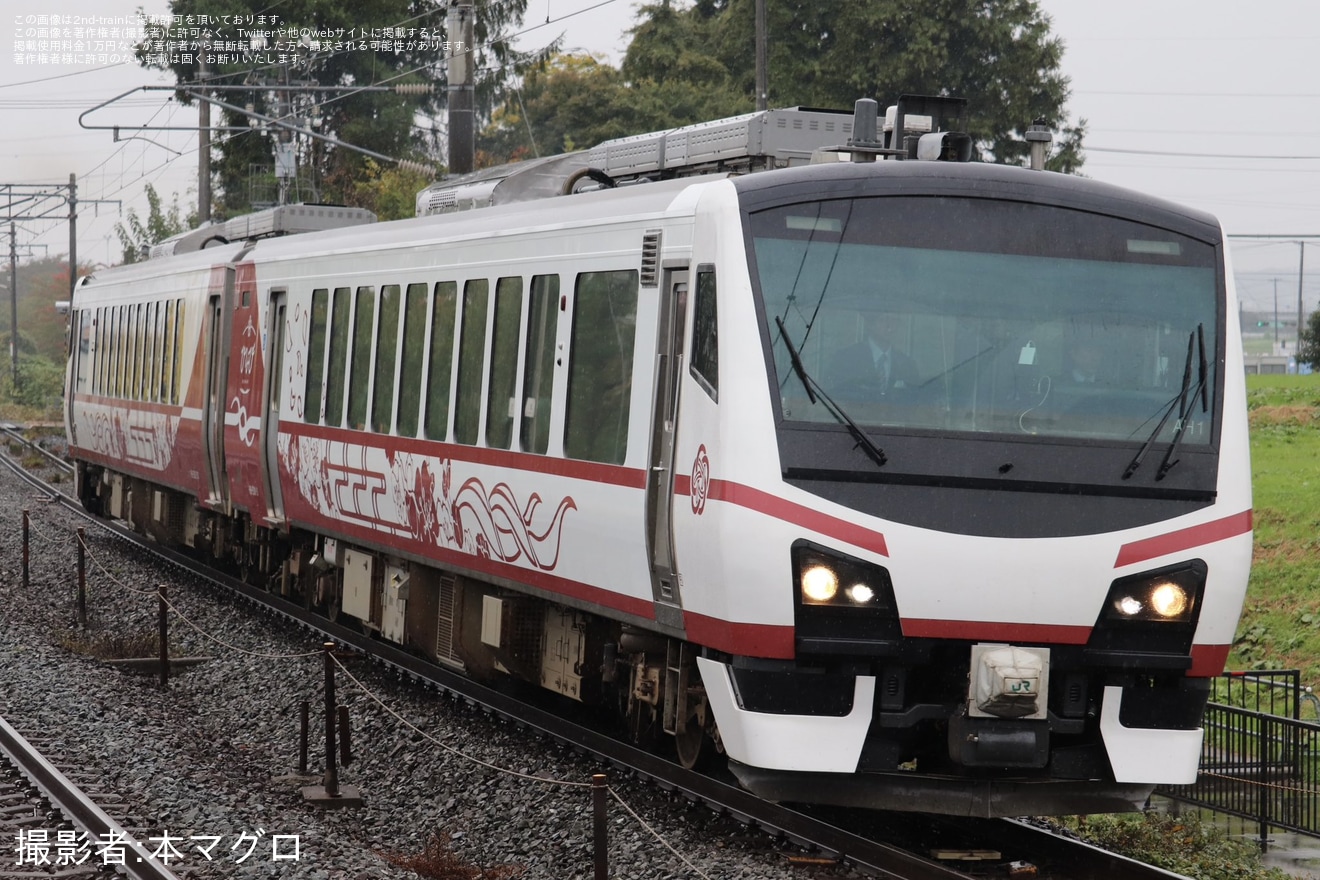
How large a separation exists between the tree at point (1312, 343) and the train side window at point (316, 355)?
129 ft

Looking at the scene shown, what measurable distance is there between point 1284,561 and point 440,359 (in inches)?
520

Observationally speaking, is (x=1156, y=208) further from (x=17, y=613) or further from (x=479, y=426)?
(x=17, y=613)

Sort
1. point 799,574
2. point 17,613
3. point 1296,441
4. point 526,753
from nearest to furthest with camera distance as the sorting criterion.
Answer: point 799,574, point 526,753, point 17,613, point 1296,441

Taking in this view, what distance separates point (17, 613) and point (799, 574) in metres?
11.4

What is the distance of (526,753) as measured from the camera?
10492mm

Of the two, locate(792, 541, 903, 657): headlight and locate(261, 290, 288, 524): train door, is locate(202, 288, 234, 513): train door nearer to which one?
locate(261, 290, 288, 524): train door

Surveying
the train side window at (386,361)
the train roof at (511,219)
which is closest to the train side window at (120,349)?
the train roof at (511,219)

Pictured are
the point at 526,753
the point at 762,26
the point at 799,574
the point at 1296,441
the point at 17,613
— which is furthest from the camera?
the point at 1296,441

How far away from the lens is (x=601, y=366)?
Answer: 936 centimetres

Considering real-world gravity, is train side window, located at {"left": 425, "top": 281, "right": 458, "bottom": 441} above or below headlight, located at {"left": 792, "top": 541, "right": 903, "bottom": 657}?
above

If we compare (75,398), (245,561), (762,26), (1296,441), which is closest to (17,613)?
(245,561)

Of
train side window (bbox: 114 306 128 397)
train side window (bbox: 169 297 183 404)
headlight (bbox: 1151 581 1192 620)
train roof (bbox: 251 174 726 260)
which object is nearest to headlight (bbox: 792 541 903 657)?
headlight (bbox: 1151 581 1192 620)

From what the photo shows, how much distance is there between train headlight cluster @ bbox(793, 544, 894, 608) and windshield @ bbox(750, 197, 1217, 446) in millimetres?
593

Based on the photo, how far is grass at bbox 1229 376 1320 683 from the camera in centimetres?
1906
